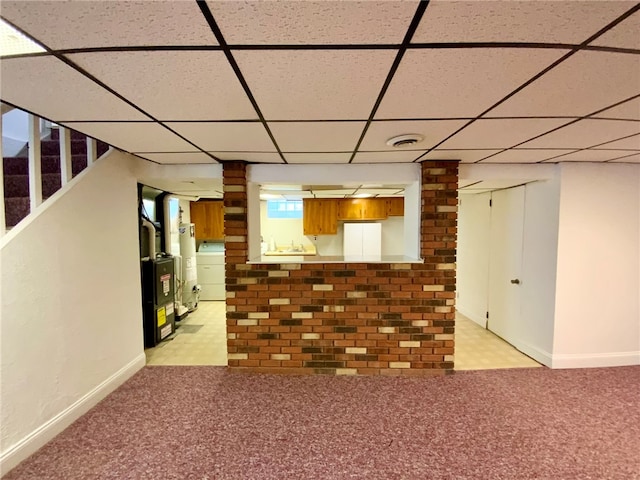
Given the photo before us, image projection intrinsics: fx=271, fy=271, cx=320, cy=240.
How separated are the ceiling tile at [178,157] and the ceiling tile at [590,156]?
3.31 m

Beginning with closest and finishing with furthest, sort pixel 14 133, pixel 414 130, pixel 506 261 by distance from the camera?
pixel 414 130 → pixel 14 133 → pixel 506 261

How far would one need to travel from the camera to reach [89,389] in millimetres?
2168

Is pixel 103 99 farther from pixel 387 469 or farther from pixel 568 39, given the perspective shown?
pixel 387 469

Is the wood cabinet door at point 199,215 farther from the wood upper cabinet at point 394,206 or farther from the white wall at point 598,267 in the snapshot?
the white wall at point 598,267

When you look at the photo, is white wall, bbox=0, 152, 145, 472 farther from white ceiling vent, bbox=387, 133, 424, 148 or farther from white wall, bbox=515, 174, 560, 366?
white wall, bbox=515, 174, 560, 366

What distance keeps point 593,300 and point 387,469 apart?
2.79 m

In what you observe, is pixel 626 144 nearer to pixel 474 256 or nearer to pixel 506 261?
pixel 506 261

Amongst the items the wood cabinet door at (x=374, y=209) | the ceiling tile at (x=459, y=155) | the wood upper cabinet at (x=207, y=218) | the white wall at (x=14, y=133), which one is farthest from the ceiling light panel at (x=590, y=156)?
the wood upper cabinet at (x=207, y=218)

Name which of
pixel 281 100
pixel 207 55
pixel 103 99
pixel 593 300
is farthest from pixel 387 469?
pixel 593 300

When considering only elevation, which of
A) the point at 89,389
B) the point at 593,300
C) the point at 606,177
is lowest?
the point at 89,389

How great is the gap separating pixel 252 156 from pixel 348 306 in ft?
5.63

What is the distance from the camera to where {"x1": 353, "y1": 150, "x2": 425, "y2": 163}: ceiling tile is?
93.1 inches

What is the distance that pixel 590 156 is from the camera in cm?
248

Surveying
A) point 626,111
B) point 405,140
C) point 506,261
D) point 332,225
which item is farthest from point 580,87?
point 332,225
